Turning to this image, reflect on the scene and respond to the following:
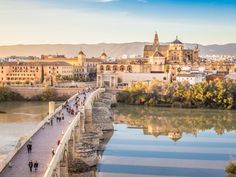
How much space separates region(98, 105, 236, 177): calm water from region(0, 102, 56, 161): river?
3.80 meters

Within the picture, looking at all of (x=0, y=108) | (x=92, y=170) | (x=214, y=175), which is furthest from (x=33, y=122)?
(x=214, y=175)

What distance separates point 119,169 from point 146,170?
91 cm

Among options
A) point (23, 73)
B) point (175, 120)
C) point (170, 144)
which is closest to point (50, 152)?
point (170, 144)

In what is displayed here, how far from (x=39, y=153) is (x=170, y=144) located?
1061 cm

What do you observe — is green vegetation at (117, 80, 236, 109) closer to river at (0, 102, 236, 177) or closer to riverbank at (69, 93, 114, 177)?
river at (0, 102, 236, 177)

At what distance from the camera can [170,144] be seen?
23250 millimetres

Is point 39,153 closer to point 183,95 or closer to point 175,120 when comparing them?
point 175,120

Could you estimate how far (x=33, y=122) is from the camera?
28797 mm

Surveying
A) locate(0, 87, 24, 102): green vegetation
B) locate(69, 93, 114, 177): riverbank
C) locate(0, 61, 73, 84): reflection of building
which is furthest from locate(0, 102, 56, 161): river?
locate(0, 61, 73, 84): reflection of building

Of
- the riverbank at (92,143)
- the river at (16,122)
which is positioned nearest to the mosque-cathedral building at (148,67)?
the river at (16,122)

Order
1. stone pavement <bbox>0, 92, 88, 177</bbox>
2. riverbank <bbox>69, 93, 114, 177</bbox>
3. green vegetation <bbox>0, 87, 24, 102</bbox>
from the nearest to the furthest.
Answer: stone pavement <bbox>0, 92, 88, 177</bbox>
riverbank <bbox>69, 93, 114, 177</bbox>
green vegetation <bbox>0, 87, 24, 102</bbox>

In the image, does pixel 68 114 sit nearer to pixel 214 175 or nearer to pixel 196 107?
pixel 214 175

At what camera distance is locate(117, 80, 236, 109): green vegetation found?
40750 mm

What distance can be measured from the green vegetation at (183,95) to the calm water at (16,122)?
7.61 metres
